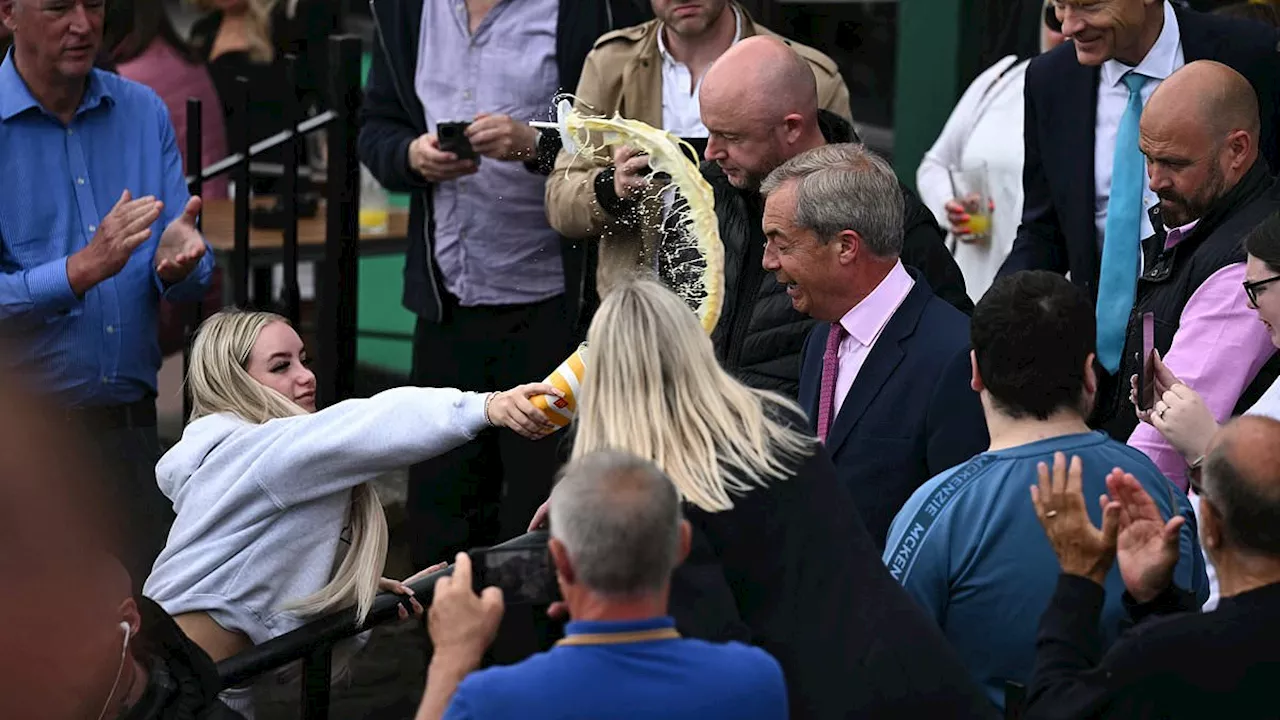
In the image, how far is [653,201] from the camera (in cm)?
530

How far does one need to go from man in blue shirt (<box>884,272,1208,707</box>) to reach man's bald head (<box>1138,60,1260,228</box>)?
3.42ft

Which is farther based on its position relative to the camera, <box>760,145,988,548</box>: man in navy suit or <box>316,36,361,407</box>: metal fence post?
<box>316,36,361,407</box>: metal fence post

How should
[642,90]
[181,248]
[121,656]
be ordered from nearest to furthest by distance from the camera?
[121,656] < [181,248] < [642,90]

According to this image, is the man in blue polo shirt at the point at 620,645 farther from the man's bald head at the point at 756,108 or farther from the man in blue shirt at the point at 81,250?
the man in blue shirt at the point at 81,250

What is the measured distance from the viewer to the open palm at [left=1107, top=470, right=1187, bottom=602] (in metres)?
3.27

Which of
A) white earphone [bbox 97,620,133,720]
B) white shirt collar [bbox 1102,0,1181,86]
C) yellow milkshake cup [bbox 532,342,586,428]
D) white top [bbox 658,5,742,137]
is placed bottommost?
white earphone [bbox 97,620,133,720]

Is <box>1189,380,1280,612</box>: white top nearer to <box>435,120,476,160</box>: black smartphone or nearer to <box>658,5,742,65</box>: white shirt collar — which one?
<box>658,5,742,65</box>: white shirt collar

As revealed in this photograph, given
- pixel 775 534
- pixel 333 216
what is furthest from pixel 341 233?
pixel 775 534

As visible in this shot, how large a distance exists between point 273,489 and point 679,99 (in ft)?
6.86

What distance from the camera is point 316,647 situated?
4.11 metres

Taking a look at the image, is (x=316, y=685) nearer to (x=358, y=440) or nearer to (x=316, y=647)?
(x=316, y=647)

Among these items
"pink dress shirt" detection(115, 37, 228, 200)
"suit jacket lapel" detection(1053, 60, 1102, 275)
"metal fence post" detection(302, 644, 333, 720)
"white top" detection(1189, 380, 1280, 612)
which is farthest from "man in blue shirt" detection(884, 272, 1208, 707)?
"pink dress shirt" detection(115, 37, 228, 200)

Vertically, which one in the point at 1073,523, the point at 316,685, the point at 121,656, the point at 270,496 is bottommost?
the point at 316,685

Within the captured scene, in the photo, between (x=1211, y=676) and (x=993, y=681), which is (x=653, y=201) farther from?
(x=1211, y=676)
